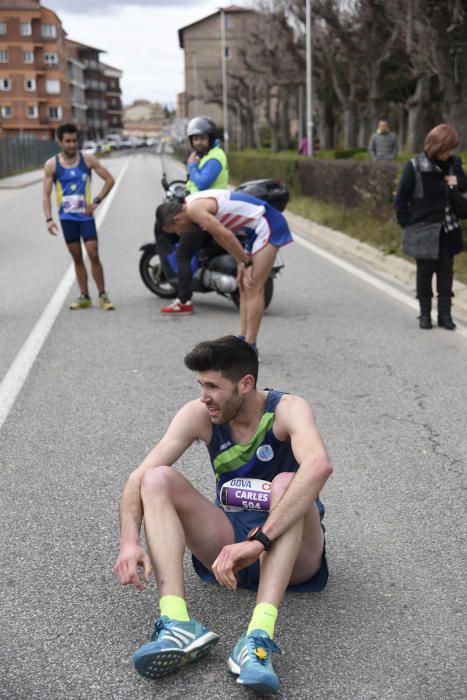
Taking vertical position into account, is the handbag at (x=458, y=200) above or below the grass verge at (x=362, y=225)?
above

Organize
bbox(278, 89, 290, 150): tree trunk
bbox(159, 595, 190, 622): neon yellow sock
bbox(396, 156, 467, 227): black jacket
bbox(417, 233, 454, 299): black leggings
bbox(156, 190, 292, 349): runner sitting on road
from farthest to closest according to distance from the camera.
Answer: bbox(278, 89, 290, 150): tree trunk → bbox(417, 233, 454, 299): black leggings → bbox(396, 156, 467, 227): black jacket → bbox(156, 190, 292, 349): runner sitting on road → bbox(159, 595, 190, 622): neon yellow sock

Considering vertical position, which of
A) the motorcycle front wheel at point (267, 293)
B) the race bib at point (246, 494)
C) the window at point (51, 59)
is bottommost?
the motorcycle front wheel at point (267, 293)

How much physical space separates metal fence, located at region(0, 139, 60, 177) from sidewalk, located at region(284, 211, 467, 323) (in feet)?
118

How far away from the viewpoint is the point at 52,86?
12012 centimetres

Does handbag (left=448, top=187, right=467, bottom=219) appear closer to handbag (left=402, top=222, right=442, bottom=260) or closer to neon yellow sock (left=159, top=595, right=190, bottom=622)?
handbag (left=402, top=222, right=442, bottom=260)

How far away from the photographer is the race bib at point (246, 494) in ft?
12.4

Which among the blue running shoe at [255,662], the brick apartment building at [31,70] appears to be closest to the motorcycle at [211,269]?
the blue running shoe at [255,662]

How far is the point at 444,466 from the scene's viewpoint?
17.7ft

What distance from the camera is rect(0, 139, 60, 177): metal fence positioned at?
53344 millimetres

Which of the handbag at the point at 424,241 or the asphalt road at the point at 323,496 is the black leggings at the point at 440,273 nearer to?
the handbag at the point at 424,241

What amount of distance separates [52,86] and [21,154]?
61282mm

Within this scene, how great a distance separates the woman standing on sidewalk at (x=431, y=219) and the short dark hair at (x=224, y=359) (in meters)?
5.89

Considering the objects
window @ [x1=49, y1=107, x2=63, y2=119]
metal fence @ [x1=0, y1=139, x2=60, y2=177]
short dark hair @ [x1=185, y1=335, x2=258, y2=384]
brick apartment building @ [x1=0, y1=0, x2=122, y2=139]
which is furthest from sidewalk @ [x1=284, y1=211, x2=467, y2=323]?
window @ [x1=49, y1=107, x2=63, y2=119]

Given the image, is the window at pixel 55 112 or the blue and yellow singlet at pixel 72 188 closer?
the blue and yellow singlet at pixel 72 188
